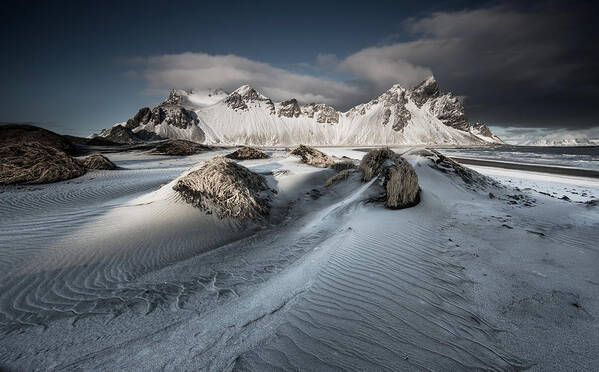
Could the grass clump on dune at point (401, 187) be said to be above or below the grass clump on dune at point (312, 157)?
below

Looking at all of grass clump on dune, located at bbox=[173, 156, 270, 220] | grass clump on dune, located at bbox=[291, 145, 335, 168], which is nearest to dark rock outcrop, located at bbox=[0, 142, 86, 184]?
grass clump on dune, located at bbox=[173, 156, 270, 220]

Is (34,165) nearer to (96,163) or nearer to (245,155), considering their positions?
(96,163)

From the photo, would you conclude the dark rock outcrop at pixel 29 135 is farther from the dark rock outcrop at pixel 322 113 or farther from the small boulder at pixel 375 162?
the dark rock outcrop at pixel 322 113

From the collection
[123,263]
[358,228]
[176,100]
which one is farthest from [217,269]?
[176,100]

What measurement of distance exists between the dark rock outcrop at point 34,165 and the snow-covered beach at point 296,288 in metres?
2.29

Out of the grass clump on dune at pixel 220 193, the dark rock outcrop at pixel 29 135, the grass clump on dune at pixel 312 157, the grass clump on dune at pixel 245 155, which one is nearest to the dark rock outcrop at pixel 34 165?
the grass clump on dune at pixel 220 193

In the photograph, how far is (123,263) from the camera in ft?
11.0

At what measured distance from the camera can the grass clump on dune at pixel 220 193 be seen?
5.31 m

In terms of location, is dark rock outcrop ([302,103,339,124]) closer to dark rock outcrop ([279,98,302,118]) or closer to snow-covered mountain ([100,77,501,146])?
snow-covered mountain ([100,77,501,146])

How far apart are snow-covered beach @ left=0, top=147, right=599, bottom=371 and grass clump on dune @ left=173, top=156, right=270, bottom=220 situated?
28 centimetres

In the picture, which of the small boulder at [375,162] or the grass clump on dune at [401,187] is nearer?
the grass clump on dune at [401,187]

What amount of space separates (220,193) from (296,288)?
141 inches

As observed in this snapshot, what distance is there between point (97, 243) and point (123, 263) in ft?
2.60

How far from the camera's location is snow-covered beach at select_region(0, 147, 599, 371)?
67.0 inches
